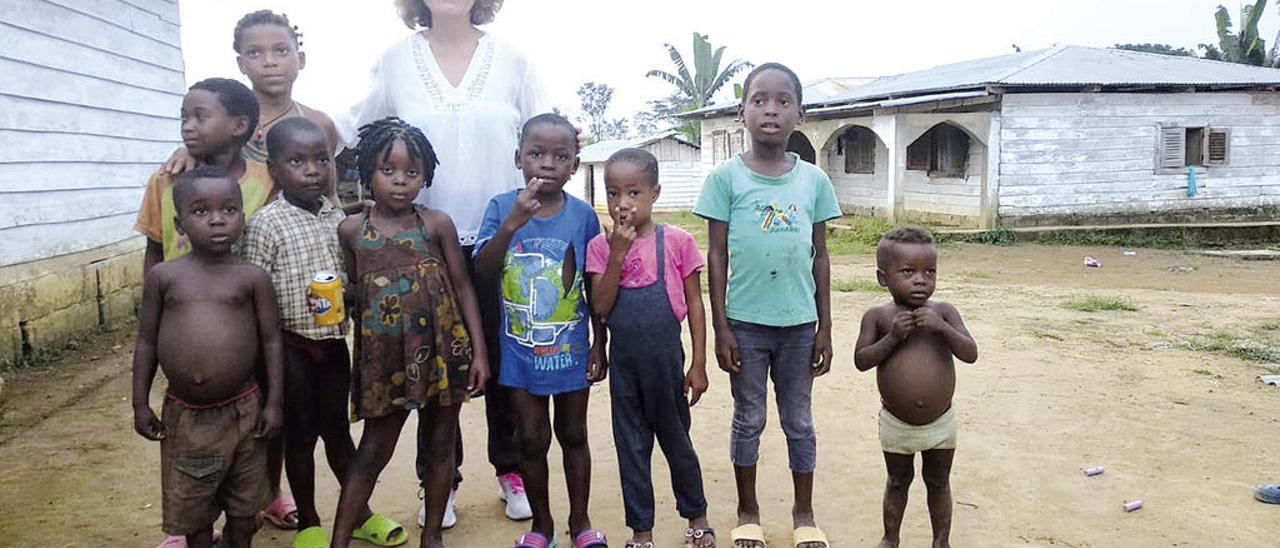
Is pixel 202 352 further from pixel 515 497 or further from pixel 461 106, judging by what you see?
pixel 515 497

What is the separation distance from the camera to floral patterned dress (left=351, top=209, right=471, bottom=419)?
96.6 inches

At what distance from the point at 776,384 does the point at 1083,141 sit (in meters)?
13.7

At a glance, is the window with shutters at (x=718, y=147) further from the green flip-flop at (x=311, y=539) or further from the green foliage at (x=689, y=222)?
the green flip-flop at (x=311, y=539)

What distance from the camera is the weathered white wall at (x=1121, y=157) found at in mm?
14203

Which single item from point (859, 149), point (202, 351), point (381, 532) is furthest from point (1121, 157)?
point (202, 351)

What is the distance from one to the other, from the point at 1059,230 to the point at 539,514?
1344 centimetres

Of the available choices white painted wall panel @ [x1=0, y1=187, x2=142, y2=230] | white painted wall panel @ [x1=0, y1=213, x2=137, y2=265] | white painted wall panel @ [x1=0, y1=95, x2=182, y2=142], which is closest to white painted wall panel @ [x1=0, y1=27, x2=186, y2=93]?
white painted wall panel @ [x1=0, y1=95, x2=182, y2=142]

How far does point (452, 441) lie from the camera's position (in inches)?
105

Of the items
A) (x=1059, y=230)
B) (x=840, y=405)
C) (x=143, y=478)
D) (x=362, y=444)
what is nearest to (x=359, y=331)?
(x=362, y=444)

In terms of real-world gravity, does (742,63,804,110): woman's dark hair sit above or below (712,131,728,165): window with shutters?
below

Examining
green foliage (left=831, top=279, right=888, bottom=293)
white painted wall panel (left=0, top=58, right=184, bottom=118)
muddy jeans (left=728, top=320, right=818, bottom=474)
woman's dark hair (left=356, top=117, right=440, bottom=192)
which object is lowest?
green foliage (left=831, top=279, right=888, bottom=293)

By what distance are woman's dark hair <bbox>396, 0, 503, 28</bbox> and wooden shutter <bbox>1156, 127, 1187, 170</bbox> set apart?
49.4ft

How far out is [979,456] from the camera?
3693 millimetres

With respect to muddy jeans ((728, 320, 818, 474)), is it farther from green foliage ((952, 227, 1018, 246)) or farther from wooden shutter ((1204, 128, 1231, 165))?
wooden shutter ((1204, 128, 1231, 165))
